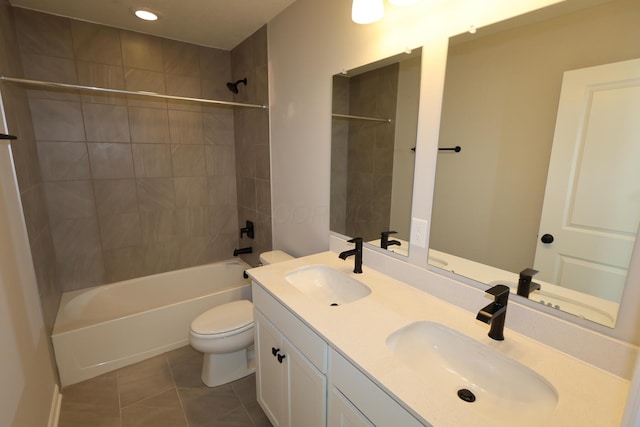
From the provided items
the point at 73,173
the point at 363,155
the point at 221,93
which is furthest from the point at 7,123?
the point at 363,155

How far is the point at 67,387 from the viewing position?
1891 millimetres

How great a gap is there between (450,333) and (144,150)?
2.67 m

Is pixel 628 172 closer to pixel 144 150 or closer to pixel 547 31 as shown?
pixel 547 31

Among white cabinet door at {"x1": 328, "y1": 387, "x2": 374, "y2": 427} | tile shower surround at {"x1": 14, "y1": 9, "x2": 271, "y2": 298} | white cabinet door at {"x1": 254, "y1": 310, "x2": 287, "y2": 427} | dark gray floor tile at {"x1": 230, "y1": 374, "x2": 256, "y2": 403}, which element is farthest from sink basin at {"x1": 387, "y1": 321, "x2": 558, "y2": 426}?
tile shower surround at {"x1": 14, "y1": 9, "x2": 271, "y2": 298}

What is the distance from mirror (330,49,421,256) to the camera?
1354 mm

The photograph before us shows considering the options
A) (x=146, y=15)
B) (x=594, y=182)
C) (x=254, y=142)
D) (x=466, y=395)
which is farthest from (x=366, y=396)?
(x=146, y=15)

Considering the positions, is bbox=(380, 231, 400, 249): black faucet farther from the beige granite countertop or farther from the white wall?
the white wall

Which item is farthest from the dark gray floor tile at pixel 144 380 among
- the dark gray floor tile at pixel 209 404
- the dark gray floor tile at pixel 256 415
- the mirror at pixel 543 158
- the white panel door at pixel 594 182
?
the white panel door at pixel 594 182

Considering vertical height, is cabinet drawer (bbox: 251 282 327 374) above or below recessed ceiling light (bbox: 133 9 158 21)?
below

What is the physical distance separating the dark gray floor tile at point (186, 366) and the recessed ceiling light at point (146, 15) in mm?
2478

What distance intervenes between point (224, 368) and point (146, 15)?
8.24ft

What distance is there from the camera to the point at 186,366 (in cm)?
210

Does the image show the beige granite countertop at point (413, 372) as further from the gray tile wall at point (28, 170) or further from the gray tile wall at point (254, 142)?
the gray tile wall at point (28, 170)

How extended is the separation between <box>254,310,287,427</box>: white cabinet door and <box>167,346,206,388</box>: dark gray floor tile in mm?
664
